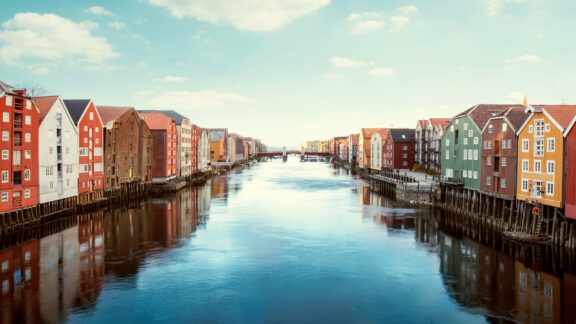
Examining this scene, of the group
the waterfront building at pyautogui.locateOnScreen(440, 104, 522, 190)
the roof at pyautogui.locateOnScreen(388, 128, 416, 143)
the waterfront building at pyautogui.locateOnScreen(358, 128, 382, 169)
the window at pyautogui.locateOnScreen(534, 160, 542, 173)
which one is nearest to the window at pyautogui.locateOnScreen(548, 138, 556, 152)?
the window at pyautogui.locateOnScreen(534, 160, 542, 173)

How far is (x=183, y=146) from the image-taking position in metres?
95.1

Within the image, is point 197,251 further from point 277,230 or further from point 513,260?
point 513,260

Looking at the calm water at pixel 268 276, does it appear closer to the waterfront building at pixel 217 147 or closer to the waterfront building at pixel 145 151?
the waterfront building at pixel 145 151

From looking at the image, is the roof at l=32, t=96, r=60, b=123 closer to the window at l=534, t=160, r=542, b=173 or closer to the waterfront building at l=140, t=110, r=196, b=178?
the waterfront building at l=140, t=110, r=196, b=178

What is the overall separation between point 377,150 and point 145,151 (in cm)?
6418

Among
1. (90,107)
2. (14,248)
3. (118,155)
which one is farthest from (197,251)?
(118,155)

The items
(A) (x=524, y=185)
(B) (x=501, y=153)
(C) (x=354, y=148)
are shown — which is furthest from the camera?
(C) (x=354, y=148)

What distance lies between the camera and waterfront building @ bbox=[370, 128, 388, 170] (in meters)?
111

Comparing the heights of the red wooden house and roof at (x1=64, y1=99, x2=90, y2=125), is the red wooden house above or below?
below

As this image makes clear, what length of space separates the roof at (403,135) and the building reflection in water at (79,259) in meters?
60.2

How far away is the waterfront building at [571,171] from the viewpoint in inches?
1243

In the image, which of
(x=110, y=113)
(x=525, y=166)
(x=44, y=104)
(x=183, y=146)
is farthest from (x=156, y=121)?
(x=525, y=166)

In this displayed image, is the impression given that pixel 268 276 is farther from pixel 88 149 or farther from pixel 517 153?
pixel 88 149

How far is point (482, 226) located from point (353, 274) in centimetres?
2296
